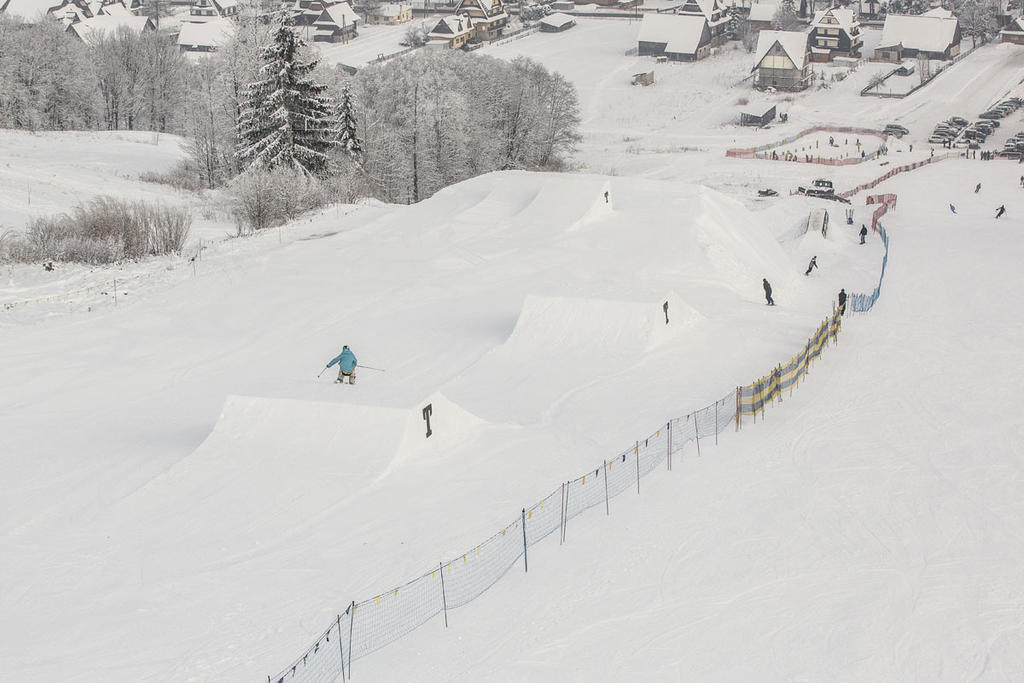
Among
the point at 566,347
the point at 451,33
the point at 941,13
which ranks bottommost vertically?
the point at 566,347

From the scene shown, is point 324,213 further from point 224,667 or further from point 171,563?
point 224,667

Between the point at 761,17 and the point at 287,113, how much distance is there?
77253 millimetres

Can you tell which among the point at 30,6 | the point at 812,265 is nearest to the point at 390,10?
the point at 30,6

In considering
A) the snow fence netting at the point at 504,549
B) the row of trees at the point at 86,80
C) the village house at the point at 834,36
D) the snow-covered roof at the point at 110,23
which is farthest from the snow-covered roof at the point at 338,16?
the snow fence netting at the point at 504,549

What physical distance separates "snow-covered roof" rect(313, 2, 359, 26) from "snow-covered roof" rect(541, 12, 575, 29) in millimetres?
21477

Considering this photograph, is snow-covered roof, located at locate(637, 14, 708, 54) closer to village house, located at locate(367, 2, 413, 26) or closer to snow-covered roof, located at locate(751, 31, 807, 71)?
snow-covered roof, located at locate(751, 31, 807, 71)

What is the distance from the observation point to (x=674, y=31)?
101m

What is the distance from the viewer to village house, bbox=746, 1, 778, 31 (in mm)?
108125

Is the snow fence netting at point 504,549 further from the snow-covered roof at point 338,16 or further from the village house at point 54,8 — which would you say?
the village house at point 54,8

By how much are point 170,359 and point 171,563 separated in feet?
34.2

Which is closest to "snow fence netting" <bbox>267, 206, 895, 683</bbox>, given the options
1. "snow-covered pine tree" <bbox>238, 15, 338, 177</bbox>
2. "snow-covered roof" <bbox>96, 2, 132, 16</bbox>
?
→ "snow-covered pine tree" <bbox>238, 15, 338, 177</bbox>

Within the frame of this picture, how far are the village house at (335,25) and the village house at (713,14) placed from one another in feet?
118

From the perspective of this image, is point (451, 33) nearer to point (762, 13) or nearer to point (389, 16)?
point (389, 16)

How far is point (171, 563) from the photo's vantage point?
15.2 metres
